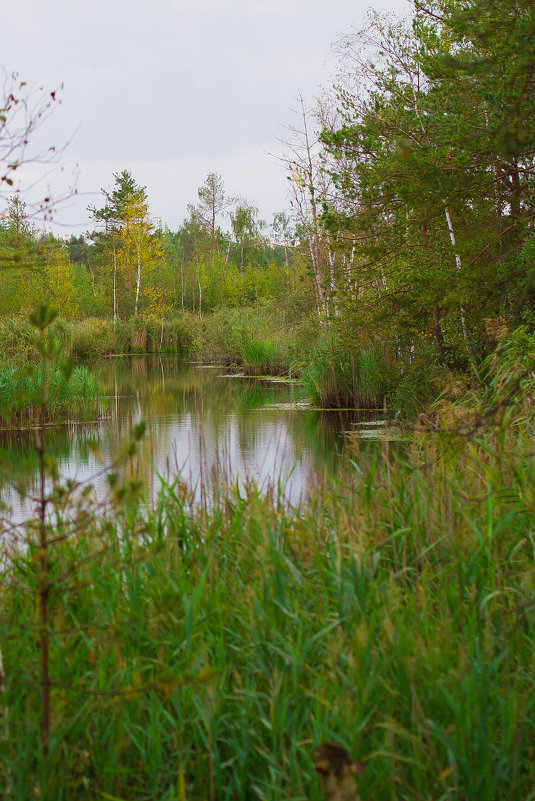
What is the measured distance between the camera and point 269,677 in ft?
8.70

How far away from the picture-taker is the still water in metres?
7.96

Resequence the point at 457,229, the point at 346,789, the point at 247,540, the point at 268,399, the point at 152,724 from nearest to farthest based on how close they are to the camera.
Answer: the point at 346,789 < the point at 152,724 < the point at 247,540 < the point at 457,229 < the point at 268,399

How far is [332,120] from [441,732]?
19.6 m

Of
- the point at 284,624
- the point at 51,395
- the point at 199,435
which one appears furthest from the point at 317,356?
the point at 284,624

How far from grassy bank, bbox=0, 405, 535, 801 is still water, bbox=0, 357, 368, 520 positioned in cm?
116

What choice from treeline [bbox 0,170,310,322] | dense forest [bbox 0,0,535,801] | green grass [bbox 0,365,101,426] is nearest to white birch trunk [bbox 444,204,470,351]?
dense forest [bbox 0,0,535,801]

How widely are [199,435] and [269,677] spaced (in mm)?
3383

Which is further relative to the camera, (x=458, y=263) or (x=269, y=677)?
(x=458, y=263)

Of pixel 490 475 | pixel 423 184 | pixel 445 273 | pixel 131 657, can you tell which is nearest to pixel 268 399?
pixel 445 273

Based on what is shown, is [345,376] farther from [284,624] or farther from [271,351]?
[284,624]

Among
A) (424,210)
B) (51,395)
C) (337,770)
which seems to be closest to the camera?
(337,770)

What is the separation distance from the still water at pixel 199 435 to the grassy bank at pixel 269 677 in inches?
45.7

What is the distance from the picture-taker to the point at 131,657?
2930 mm

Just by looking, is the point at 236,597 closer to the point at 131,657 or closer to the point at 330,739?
the point at 131,657
